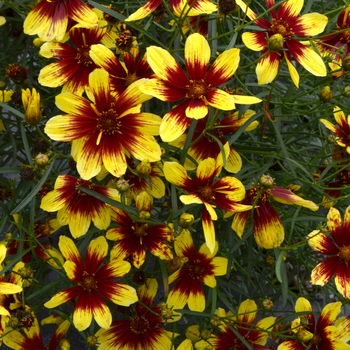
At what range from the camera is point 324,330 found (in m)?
0.83

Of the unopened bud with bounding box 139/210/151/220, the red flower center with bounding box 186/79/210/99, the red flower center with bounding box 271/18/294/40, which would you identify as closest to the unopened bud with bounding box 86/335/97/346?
the unopened bud with bounding box 139/210/151/220

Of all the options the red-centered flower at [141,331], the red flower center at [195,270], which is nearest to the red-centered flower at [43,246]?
the red-centered flower at [141,331]

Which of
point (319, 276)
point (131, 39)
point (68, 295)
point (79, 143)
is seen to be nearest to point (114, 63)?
point (131, 39)

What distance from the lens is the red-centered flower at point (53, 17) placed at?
74 cm

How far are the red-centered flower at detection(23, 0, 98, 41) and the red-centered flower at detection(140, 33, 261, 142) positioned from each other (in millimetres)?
192

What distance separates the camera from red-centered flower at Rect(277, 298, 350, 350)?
805mm

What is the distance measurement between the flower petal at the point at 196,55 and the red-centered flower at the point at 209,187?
0.16m

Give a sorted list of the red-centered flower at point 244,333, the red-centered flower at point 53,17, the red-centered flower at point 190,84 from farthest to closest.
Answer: the red-centered flower at point 244,333 → the red-centered flower at point 53,17 → the red-centered flower at point 190,84

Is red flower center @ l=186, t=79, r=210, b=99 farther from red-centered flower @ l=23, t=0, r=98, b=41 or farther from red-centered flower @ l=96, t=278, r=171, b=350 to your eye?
red-centered flower @ l=96, t=278, r=171, b=350

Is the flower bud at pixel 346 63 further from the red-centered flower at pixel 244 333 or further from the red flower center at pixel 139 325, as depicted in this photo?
the red flower center at pixel 139 325

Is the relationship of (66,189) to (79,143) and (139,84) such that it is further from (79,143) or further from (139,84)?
(139,84)

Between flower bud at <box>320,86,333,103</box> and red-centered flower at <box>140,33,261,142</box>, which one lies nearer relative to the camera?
red-centered flower at <box>140,33,261,142</box>

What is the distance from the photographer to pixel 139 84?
0.68m

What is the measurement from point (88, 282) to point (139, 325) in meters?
0.18
